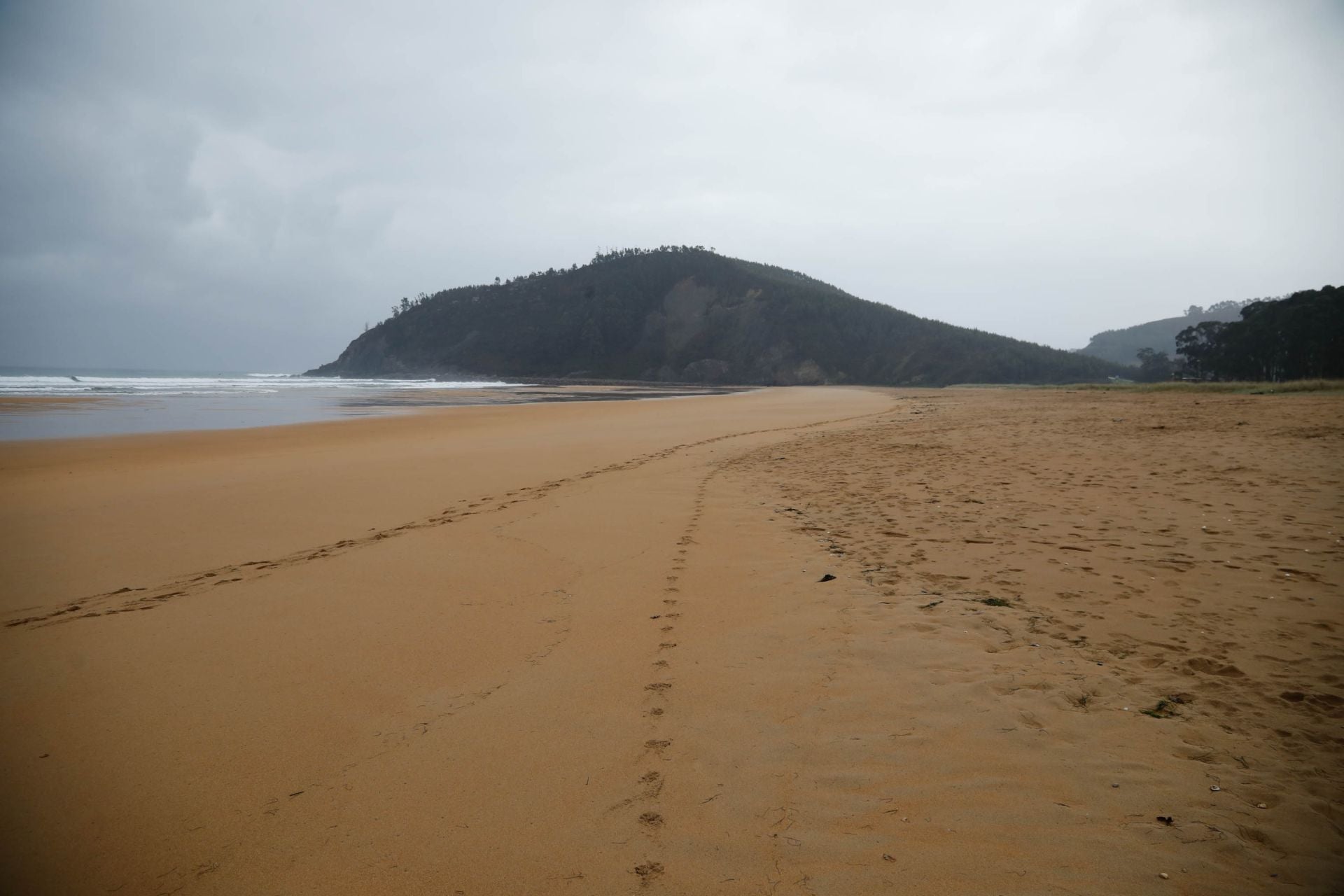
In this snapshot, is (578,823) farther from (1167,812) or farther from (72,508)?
(72,508)

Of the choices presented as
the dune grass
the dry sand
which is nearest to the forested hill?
the dune grass

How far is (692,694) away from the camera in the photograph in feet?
10.0

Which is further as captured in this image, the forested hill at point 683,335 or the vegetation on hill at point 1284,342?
the forested hill at point 683,335

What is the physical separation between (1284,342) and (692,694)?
47070 mm

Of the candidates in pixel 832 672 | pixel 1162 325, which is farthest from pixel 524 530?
pixel 1162 325

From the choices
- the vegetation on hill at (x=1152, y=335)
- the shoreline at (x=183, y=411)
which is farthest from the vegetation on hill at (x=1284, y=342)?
the vegetation on hill at (x=1152, y=335)

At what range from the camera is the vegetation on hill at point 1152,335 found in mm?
118125

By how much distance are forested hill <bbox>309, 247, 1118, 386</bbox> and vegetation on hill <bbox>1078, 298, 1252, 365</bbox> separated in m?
59.0

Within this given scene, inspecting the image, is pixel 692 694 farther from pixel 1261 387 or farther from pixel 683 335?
pixel 683 335

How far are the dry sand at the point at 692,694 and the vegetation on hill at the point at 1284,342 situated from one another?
119 ft

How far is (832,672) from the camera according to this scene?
126 inches

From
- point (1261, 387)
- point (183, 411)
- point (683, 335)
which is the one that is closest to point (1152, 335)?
point (683, 335)

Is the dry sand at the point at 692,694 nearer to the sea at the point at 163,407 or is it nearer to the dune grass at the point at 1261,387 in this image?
the sea at the point at 163,407

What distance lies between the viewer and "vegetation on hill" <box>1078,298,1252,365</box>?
118125 millimetres
